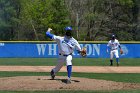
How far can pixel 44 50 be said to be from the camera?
34500 mm

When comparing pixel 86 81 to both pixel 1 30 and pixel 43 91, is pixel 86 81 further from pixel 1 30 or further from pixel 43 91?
pixel 1 30

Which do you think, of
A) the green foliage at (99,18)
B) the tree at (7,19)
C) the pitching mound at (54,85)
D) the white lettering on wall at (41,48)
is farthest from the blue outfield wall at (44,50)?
the tree at (7,19)

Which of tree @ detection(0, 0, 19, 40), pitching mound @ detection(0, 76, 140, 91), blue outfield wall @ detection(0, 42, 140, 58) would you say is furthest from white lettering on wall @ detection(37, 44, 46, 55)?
tree @ detection(0, 0, 19, 40)

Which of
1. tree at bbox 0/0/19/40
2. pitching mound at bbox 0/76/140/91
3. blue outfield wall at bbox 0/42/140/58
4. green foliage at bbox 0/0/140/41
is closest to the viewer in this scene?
pitching mound at bbox 0/76/140/91

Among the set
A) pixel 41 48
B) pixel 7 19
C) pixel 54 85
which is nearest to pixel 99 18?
pixel 7 19

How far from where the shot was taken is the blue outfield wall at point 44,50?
3425 centimetres

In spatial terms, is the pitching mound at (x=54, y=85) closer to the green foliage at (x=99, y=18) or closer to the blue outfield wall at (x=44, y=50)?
the blue outfield wall at (x=44, y=50)

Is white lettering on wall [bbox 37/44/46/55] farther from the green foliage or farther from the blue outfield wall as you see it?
the green foliage

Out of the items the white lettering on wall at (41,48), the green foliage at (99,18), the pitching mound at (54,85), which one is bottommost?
the pitching mound at (54,85)

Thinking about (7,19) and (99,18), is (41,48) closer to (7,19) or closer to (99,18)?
(99,18)

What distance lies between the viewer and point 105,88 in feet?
40.4

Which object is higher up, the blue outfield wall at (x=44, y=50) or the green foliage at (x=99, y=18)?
the green foliage at (x=99, y=18)

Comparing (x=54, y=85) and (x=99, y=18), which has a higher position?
(x=99, y=18)

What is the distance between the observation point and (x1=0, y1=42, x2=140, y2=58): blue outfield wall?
34.2 m
